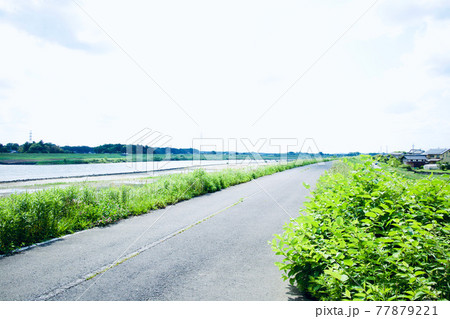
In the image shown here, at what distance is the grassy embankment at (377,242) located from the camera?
2250mm

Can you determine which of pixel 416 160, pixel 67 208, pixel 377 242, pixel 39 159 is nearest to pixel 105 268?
pixel 67 208

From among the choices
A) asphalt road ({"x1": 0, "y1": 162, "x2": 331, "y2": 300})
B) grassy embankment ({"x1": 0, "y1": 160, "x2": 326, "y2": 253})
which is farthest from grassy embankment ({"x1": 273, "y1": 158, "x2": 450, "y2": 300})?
grassy embankment ({"x1": 0, "y1": 160, "x2": 326, "y2": 253})

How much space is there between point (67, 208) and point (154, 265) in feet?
14.8

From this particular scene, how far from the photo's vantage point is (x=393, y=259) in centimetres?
236

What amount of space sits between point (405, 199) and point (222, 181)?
48.8 feet

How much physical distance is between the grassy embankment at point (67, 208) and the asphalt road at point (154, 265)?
1.82 ft

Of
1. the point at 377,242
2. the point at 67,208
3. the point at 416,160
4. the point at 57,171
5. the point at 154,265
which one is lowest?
the point at 57,171

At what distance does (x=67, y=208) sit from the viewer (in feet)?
24.6

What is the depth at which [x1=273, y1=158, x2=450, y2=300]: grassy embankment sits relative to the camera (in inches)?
88.6

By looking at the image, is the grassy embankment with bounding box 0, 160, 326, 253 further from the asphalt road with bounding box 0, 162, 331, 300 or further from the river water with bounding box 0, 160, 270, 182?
the river water with bounding box 0, 160, 270, 182

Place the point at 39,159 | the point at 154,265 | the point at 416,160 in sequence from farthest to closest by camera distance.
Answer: the point at 39,159 → the point at 416,160 → the point at 154,265

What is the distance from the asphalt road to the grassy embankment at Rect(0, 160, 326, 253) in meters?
0.55

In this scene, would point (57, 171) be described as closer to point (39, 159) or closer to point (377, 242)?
point (39, 159)

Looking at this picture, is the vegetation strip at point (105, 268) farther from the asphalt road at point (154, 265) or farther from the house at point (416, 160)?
the house at point (416, 160)
